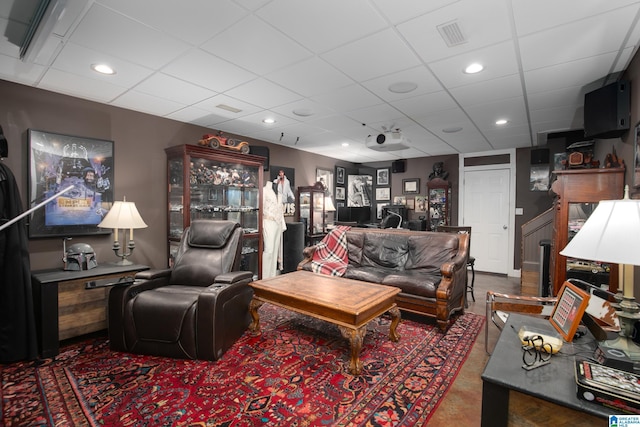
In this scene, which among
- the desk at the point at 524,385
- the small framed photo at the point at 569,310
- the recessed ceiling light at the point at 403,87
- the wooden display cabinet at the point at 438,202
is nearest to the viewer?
the desk at the point at 524,385

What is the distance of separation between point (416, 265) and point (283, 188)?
2.76 meters

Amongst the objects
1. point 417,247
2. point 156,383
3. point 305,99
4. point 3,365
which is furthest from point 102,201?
point 417,247

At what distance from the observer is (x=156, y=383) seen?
6.77 feet

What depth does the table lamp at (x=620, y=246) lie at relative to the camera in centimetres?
113

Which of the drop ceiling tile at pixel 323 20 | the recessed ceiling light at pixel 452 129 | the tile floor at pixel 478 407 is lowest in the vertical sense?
the tile floor at pixel 478 407

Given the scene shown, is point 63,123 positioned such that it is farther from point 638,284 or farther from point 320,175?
point 638,284

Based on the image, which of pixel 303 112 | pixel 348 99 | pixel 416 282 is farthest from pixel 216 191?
pixel 416 282

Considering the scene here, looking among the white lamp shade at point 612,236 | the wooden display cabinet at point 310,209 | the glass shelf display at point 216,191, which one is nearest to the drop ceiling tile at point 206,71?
the glass shelf display at point 216,191

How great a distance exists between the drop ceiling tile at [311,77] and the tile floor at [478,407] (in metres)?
2.50

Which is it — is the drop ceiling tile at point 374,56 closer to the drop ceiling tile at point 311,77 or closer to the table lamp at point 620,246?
the drop ceiling tile at point 311,77

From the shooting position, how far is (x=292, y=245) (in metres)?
5.43

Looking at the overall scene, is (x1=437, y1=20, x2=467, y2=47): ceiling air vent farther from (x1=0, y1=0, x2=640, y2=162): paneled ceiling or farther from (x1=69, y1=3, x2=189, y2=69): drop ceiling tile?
(x1=69, y1=3, x2=189, y2=69): drop ceiling tile

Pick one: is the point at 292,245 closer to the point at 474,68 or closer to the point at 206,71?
the point at 206,71

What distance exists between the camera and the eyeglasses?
48.6 inches
